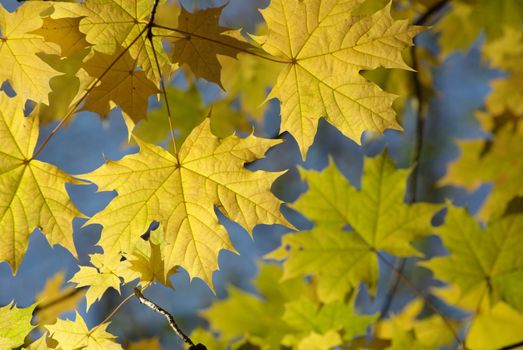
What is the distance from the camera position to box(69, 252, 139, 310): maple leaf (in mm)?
1548

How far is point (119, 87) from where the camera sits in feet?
5.51

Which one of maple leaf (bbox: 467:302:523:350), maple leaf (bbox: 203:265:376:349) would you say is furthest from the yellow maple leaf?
maple leaf (bbox: 467:302:523:350)

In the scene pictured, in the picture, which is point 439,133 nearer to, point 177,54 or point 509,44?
point 509,44

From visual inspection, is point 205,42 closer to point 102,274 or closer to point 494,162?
point 102,274

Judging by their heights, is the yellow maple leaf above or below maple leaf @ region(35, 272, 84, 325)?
above

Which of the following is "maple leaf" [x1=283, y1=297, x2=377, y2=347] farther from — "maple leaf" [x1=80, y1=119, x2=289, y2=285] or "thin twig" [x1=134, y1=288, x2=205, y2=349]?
"thin twig" [x1=134, y1=288, x2=205, y2=349]

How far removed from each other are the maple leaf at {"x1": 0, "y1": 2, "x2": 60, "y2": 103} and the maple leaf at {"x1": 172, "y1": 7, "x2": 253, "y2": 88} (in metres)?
0.35

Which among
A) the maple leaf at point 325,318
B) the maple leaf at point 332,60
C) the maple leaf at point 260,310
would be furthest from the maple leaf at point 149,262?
the maple leaf at point 260,310

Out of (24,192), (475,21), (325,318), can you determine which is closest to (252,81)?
(475,21)

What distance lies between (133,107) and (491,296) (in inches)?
62.9

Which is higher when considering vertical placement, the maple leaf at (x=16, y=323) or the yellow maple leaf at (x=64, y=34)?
the yellow maple leaf at (x=64, y=34)

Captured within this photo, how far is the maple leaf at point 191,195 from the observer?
1540 mm

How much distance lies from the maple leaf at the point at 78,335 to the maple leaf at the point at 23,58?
60 cm

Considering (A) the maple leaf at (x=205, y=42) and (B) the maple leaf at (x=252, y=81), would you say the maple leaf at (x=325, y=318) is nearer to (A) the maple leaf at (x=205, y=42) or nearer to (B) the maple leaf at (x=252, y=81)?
(A) the maple leaf at (x=205, y=42)
